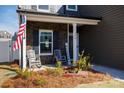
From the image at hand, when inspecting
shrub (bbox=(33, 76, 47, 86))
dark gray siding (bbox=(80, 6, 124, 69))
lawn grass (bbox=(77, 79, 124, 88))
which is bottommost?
lawn grass (bbox=(77, 79, 124, 88))

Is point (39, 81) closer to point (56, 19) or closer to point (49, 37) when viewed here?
point (56, 19)

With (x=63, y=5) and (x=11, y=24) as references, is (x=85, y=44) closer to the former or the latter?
(x=63, y=5)

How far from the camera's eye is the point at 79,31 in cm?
1577

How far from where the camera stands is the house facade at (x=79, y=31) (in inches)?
446

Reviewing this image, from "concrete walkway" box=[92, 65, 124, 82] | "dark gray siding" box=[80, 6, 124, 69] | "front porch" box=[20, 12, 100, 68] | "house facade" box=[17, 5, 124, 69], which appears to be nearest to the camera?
"concrete walkway" box=[92, 65, 124, 82]

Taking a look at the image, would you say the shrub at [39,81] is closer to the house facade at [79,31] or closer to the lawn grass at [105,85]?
the lawn grass at [105,85]

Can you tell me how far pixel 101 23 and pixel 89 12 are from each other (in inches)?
83.3

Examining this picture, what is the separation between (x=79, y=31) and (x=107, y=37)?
387cm

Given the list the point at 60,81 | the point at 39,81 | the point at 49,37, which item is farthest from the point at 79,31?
the point at 39,81

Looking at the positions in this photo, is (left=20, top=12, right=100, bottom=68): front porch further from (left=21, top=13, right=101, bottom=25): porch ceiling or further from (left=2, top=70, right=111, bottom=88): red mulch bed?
(left=2, top=70, right=111, bottom=88): red mulch bed

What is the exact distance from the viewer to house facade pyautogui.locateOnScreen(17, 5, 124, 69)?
11.3 metres

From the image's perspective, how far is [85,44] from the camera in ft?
49.0

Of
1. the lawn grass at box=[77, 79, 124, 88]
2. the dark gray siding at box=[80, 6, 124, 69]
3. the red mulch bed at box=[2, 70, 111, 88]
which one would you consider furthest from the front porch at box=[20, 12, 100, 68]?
the lawn grass at box=[77, 79, 124, 88]
